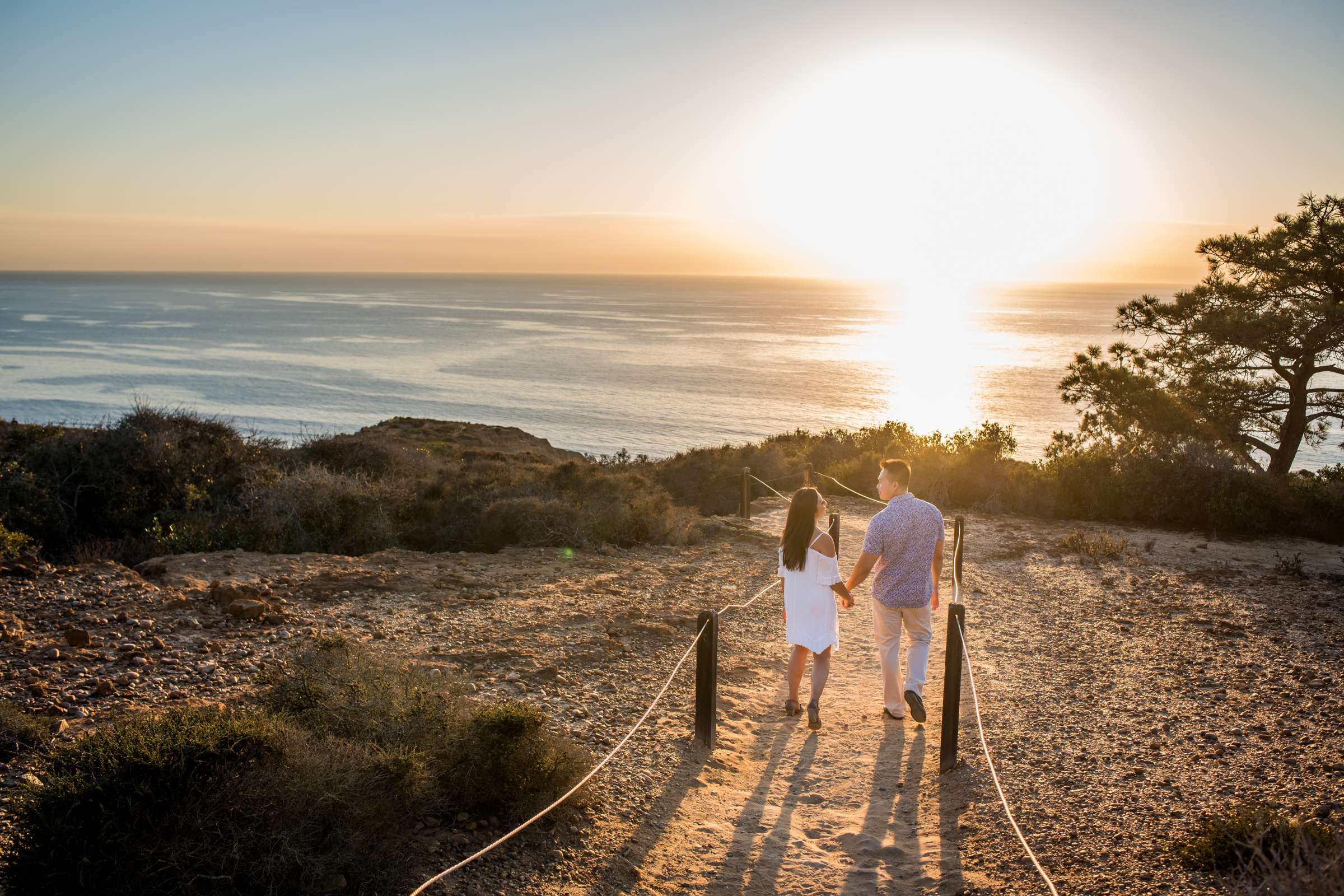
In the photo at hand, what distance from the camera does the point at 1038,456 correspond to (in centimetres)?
3180

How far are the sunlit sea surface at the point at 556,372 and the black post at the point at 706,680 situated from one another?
27.7 meters

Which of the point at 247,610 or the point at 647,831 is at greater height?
the point at 247,610

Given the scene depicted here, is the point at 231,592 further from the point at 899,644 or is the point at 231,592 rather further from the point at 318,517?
the point at 899,644

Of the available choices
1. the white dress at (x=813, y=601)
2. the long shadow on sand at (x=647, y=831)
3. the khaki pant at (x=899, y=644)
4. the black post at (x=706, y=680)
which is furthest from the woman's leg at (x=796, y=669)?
the long shadow on sand at (x=647, y=831)

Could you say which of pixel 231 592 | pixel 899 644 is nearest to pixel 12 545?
pixel 231 592

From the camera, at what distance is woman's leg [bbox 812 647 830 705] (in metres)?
6.09

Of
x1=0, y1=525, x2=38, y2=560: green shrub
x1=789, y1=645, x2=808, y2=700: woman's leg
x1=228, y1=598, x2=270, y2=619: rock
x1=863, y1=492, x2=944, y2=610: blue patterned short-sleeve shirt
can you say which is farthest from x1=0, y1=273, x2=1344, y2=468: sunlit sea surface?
x1=863, y1=492, x2=944, y2=610: blue patterned short-sleeve shirt

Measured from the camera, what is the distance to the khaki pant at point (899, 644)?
5.99m

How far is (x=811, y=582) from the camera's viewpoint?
19.3ft

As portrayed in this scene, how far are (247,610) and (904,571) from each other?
5471 millimetres

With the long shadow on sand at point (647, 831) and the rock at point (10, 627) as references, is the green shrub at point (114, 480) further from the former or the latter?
the long shadow on sand at point (647, 831)

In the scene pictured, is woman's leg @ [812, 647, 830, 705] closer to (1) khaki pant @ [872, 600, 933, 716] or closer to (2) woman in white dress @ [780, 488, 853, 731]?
(2) woman in white dress @ [780, 488, 853, 731]

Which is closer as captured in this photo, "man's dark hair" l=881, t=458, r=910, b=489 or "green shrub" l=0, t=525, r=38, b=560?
"man's dark hair" l=881, t=458, r=910, b=489

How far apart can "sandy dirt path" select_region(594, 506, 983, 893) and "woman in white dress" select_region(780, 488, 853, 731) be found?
0.45 metres
